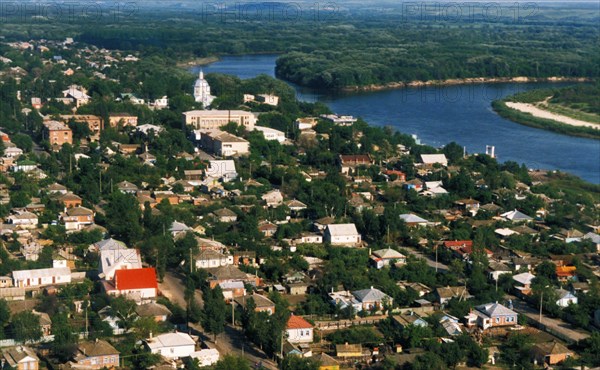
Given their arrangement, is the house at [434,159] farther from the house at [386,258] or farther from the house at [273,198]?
the house at [386,258]

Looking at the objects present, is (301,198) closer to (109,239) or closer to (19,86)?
(109,239)

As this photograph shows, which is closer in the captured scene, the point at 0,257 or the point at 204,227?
the point at 0,257

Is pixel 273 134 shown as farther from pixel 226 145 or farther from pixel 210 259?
pixel 210 259

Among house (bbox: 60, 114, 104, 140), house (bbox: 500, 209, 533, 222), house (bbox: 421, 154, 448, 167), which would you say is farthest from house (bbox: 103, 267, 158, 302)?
house (bbox: 60, 114, 104, 140)

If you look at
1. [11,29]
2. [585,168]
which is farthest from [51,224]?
[11,29]

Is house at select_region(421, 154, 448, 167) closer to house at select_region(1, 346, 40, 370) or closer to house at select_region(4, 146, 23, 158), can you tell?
house at select_region(4, 146, 23, 158)

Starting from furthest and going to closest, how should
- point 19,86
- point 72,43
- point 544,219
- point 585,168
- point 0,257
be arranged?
point 72,43
point 19,86
point 585,168
point 544,219
point 0,257
